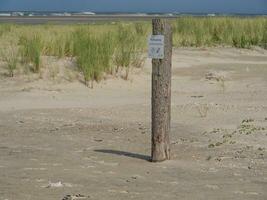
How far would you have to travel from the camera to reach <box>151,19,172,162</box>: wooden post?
7895 millimetres

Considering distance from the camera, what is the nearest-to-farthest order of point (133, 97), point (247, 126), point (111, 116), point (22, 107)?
1. point (247, 126)
2. point (111, 116)
3. point (22, 107)
4. point (133, 97)

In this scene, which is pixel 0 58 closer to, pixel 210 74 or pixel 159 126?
pixel 210 74

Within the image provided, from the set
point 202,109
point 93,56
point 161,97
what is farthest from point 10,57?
point 161,97

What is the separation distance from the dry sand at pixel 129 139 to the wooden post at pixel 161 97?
0.20 metres

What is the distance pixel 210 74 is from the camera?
16.8m

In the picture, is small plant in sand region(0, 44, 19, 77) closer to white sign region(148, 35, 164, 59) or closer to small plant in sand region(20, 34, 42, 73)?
small plant in sand region(20, 34, 42, 73)

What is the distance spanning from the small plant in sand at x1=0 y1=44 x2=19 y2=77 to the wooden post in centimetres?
→ 767

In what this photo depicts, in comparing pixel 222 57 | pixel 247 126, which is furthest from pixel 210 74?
pixel 247 126

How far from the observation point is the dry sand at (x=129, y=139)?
6566 millimetres

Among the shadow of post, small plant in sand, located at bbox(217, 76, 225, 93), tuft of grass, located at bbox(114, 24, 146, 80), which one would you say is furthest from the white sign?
tuft of grass, located at bbox(114, 24, 146, 80)

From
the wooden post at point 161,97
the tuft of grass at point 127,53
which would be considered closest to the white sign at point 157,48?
the wooden post at point 161,97

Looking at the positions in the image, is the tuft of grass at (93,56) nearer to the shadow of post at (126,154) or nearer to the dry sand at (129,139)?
the dry sand at (129,139)

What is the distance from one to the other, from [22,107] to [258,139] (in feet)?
16.1

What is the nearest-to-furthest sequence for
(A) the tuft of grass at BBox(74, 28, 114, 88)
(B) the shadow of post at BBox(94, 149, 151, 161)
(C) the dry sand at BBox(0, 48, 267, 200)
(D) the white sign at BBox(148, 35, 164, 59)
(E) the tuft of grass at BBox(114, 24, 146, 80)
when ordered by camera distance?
1. (C) the dry sand at BBox(0, 48, 267, 200)
2. (D) the white sign at BBox(148, 35, 164, 59)
3. (B) the shadow of post at BBox(94, 149, 151, 161)
4. (A) the tuft of grass at BBox(74, 28, 114, 88)
5. (E) the tuft of grass at BBox(114, 24, 146, 80)
